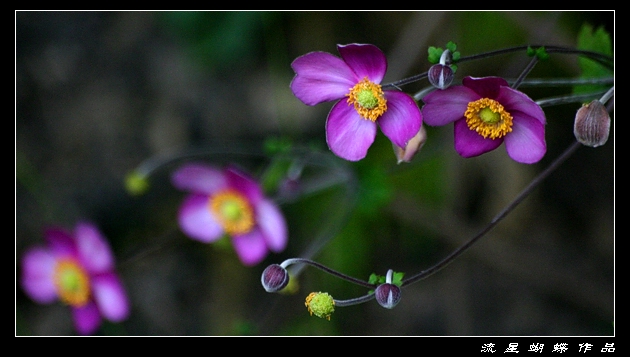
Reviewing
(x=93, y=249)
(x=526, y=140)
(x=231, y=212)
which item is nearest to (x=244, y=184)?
(x=231, y=212)

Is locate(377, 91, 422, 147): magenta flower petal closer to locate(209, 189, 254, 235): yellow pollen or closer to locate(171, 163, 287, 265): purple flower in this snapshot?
locate(171, 163, 287, 265): purple flower

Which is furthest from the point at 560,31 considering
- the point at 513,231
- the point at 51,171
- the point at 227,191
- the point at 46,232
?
the point at 51,171

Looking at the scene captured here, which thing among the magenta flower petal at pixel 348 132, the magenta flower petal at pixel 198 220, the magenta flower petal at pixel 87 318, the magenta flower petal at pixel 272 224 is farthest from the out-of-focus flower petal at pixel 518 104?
the magenta flower petal at pixel 87 318

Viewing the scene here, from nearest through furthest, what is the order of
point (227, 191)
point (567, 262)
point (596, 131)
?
point (596, 131) → point (227, 191) → point (567, 262)

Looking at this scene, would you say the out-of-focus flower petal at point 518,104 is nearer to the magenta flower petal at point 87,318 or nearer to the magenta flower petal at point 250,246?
the magenta flower petal at point 250,246

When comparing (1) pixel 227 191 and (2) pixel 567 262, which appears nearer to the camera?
(1) pixel 227 191

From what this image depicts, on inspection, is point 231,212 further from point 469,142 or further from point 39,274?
point 469,142

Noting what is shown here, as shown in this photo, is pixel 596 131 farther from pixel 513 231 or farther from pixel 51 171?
pixel 51 171

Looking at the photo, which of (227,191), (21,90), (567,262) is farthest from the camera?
(21,90)
